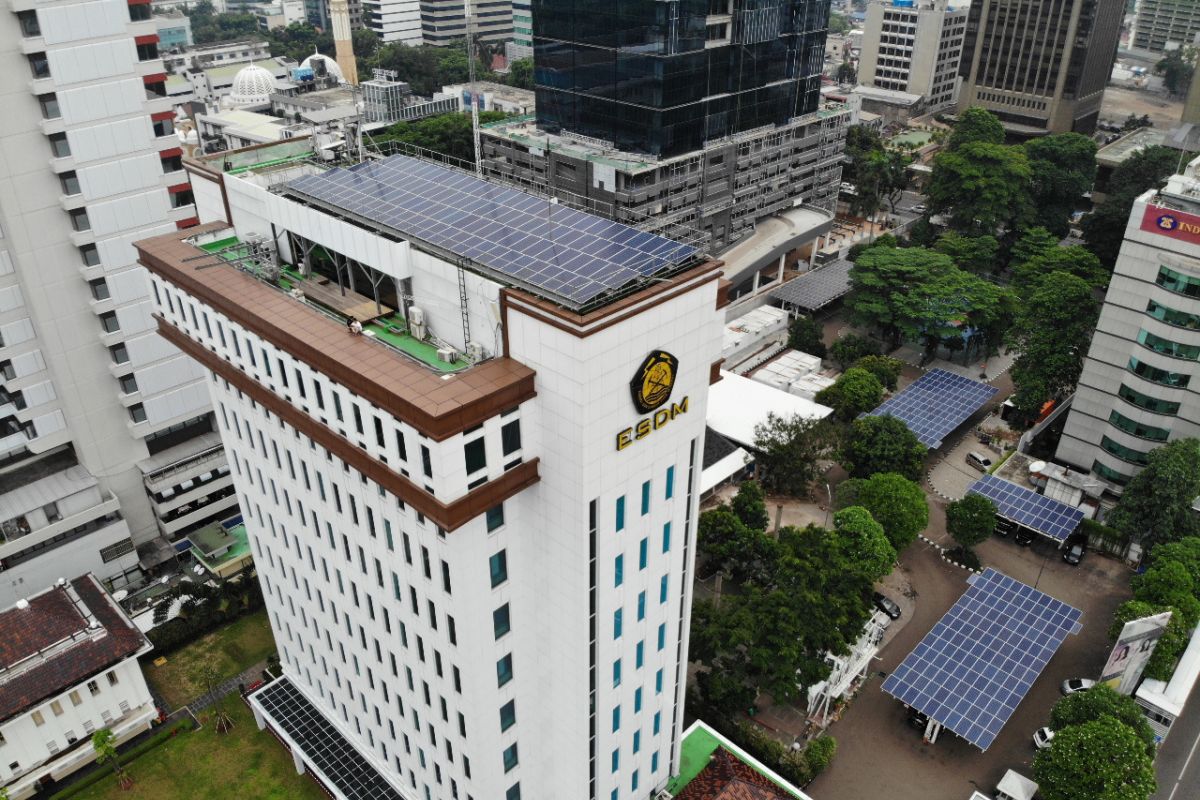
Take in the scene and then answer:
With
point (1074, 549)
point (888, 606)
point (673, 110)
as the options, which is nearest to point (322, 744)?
point (888, 606)

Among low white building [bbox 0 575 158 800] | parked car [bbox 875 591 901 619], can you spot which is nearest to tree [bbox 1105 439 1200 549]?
parked car [bbox 875 591 901 619]

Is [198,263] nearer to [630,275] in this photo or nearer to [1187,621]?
[630,275]

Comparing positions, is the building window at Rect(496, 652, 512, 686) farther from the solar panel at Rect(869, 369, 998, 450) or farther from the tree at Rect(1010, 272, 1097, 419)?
the tree at Rect(1010, 272, 1097, 419)

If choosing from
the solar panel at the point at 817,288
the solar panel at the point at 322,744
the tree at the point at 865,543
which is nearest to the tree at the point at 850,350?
the solar panel at the point at 817,288

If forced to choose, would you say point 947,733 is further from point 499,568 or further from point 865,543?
point 499,568

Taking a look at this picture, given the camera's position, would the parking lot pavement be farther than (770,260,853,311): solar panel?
No

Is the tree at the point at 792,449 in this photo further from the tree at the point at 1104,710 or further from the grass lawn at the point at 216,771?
the grass lawn at the point at 216,771

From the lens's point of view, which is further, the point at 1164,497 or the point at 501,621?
the point at 1164,497
